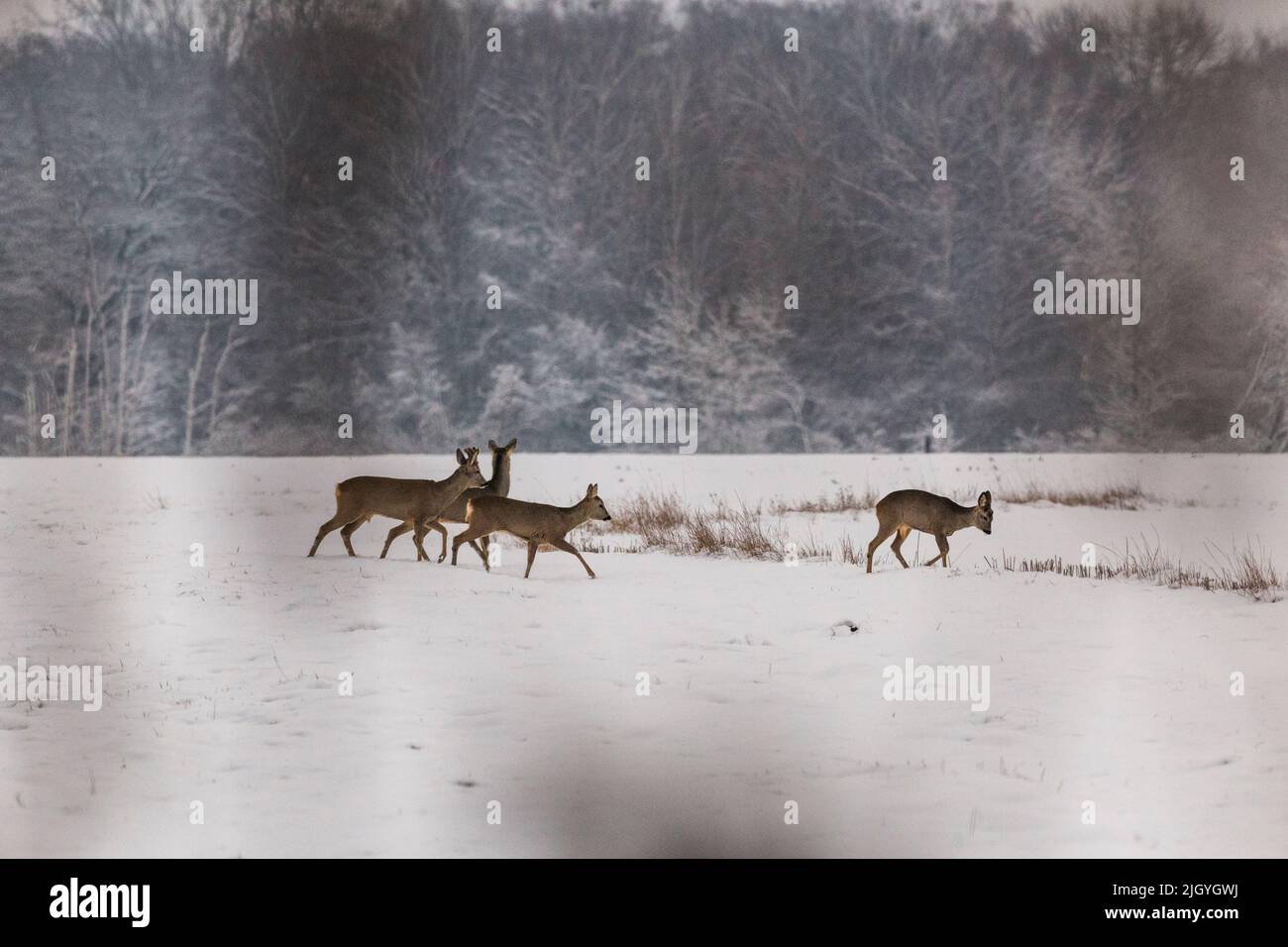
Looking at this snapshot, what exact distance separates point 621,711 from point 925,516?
4.62m

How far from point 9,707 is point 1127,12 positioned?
1413 inches

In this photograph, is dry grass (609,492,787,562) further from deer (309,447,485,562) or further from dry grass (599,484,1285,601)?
deer (309,447,485,562)

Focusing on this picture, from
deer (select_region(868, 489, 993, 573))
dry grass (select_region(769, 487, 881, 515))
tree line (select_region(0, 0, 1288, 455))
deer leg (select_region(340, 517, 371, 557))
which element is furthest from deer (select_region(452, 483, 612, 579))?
tree line (select_region(0, 0, 1288, 455))

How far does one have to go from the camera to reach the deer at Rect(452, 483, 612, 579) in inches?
427

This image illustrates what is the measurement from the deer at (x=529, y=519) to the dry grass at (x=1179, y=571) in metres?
3.43

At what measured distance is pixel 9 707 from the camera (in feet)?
25.9

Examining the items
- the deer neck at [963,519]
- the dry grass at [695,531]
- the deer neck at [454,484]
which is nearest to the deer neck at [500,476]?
the deer neck at [454,484]

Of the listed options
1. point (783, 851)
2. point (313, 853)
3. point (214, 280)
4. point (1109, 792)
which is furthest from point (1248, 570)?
point (214, 280)

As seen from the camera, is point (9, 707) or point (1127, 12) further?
point (1127, 12)

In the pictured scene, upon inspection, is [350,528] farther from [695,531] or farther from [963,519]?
[963,519]

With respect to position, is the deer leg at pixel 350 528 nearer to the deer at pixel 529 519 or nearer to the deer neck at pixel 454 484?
the deer neck at pixel 454 484

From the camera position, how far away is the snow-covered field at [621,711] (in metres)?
6.14

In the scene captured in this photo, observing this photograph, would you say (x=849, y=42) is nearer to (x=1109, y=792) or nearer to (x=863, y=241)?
(x=863, y=241)

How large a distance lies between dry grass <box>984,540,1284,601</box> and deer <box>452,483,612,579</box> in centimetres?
343
